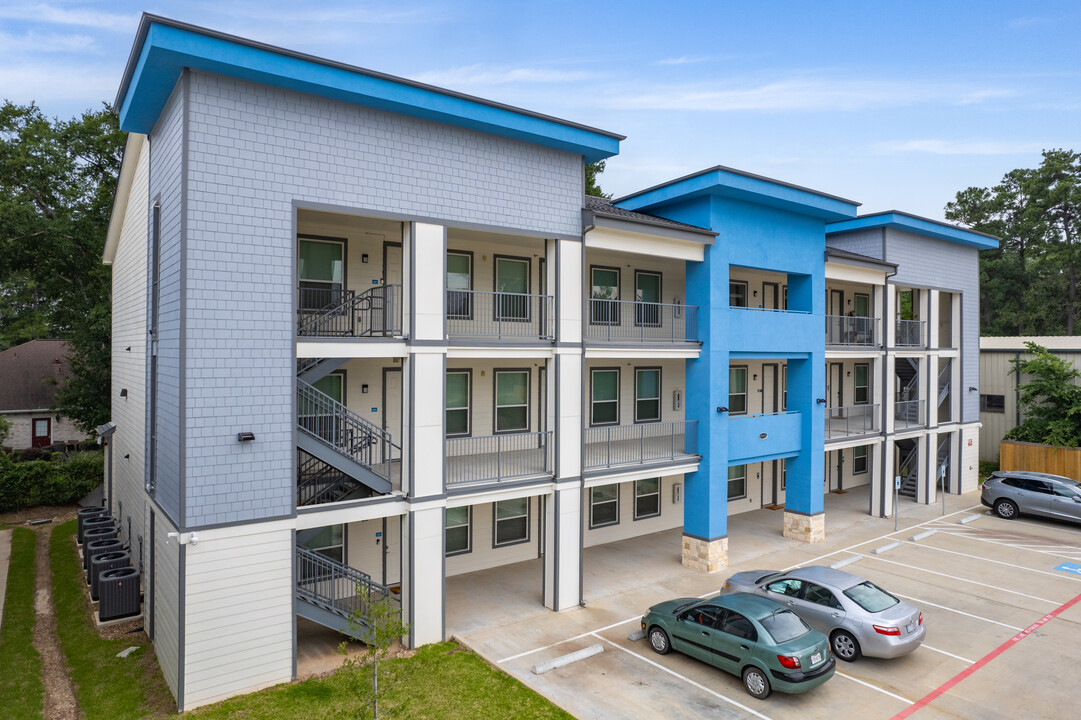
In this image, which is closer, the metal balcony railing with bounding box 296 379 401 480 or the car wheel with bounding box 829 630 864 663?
the car wheel with bounding box 829 630 864 663

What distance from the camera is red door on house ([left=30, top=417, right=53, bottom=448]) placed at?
117 feet

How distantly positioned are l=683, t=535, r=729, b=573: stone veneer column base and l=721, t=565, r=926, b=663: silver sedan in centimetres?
366

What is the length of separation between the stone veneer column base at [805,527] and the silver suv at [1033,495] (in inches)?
320

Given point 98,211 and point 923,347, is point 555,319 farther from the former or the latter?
point 98,211

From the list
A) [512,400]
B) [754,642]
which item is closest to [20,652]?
[512,400]

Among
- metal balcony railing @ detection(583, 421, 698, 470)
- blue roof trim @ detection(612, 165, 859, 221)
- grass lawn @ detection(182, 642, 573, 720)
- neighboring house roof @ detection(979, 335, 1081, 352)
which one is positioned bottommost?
grass lawn @ detection(182, 642, 573, 720)

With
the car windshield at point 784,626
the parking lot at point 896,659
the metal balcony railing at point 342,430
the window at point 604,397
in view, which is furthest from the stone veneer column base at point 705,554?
the metal balcony railing at point 342,430

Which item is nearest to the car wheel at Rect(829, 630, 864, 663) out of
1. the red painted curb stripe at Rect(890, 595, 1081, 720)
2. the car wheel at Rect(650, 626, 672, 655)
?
the red painted curb stripe at Rect(890, 595, 1081, 720)

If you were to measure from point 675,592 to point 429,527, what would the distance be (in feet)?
22.3

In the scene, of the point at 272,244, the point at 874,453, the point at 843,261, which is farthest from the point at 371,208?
the point at 874,453

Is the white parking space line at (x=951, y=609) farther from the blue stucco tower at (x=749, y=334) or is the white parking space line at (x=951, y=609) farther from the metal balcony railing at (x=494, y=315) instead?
the metal balcony railing at (x=494, y=315)

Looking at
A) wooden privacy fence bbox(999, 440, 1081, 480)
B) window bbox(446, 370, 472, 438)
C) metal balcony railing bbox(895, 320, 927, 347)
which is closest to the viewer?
window bbox(446, 370, 472, 438)

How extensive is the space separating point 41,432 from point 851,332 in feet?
136

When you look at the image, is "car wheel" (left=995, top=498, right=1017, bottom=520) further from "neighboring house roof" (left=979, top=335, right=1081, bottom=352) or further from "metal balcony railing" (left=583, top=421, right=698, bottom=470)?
"metal balcony railing" (left=583, top=421, right=698, bottom=470)
